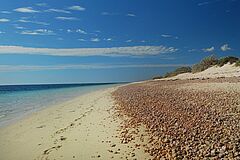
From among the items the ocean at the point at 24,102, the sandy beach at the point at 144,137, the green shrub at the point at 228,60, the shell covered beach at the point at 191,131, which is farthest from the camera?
the green shrub at the point at 228,60

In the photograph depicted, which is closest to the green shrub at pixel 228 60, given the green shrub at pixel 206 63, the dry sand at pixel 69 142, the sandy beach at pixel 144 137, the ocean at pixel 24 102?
the green shrub at pixel 206 63

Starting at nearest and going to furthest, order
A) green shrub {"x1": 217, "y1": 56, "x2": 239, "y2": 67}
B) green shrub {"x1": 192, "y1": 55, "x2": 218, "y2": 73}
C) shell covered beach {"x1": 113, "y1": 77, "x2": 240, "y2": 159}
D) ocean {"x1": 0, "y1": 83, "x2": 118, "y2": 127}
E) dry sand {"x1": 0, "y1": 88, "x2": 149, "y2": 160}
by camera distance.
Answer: shell covered beach {"x1": 113, "y1": 77, "x2": 240, "y2": 159} < dry sand {"x1": 0, "y1": 88, "x2": 149, "y2": 160} < ocean {"x1": 0, "y1": 83, "x2": 118, "y2": 127} < green shrub {"x1": 217, "y1": 56, "x2": 239, "y2": 67} < green shrub {"x1": 192, "y1": 55, "x2": 218, "y2": 73}

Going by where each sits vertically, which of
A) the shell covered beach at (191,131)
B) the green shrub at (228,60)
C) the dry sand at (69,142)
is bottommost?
the dry sand at (69,142)

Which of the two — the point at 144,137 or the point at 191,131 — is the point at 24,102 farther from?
the point at 191,131

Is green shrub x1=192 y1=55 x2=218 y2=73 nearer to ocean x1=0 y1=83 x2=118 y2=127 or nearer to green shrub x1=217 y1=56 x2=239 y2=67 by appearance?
green shrub x1=217 y1=56 x2=239 y2=67

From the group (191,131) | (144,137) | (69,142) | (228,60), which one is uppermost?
(228,60)

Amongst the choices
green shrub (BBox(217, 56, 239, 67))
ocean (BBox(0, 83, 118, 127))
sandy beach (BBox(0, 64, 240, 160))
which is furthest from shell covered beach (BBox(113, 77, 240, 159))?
A: green shrub (BBox(217, 56, 239, 67))

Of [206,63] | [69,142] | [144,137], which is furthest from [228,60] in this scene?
[69,142]

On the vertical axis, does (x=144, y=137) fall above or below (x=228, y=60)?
below

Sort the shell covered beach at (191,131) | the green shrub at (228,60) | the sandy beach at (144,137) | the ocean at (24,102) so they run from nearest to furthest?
the shell covered beach at (191,131) → the sandy beach at (144,137) → the ocean at (24,102) → the green shrub at (228,60)

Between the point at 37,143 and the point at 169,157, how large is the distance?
555 centimetres

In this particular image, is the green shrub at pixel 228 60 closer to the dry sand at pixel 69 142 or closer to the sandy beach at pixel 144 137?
the sandy beach at pixel 144 137

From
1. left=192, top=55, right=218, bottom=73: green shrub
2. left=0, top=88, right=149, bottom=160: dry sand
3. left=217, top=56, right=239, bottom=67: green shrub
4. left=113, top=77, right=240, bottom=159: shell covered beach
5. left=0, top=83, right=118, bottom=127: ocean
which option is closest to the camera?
left=113, top=77, right=240, bottom=159: shell covered beach

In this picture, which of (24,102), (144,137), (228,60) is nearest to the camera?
(144,137)
